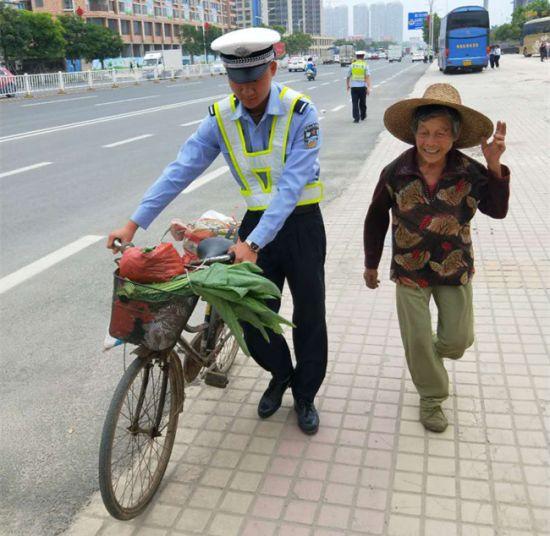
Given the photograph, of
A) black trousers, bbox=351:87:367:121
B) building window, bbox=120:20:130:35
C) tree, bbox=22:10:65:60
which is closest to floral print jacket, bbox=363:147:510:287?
black trousers, bbox=351:87:367:121

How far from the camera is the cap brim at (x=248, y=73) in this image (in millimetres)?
2707

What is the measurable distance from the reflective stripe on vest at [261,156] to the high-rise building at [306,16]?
177238 millimetres

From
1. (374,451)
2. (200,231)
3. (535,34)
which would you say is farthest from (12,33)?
(374,451)

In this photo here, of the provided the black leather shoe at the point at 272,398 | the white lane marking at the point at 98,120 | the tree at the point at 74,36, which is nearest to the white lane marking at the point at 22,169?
the white lane marking at the point at 98,120

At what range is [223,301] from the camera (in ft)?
8.14

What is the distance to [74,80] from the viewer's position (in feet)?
118

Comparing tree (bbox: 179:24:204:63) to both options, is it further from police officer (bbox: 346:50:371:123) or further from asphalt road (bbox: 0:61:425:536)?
asphalt road (bbox: 0:61:425:536)

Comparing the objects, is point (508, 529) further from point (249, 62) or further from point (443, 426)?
point (249, 62)

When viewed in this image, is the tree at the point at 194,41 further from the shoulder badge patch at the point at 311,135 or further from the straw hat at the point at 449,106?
the shoulder badge patch at the point at 311,135

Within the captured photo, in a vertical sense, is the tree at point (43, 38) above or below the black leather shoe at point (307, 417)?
above

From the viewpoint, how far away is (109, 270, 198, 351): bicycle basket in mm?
2438

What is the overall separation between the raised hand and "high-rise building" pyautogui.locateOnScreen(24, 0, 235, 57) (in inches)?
3156

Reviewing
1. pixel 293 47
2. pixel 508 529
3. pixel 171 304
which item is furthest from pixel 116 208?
pixel 293 47

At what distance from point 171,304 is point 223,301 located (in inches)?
7.6
